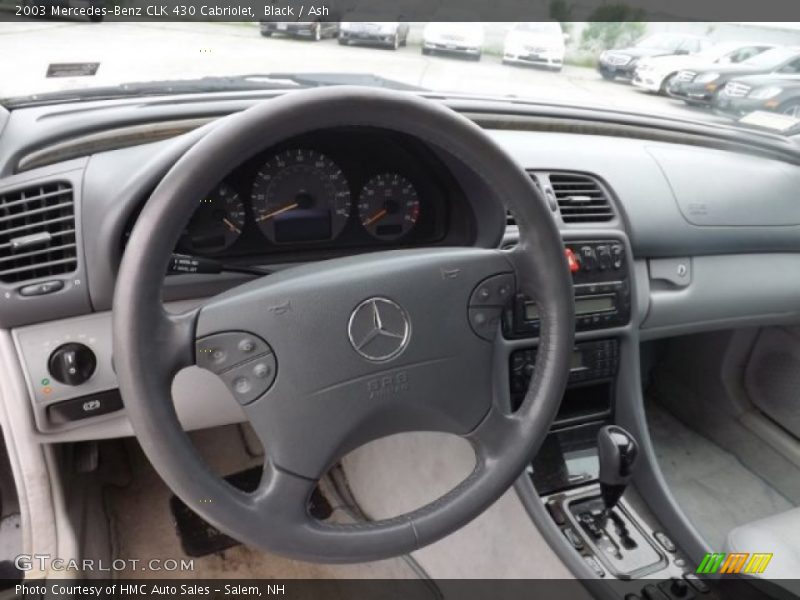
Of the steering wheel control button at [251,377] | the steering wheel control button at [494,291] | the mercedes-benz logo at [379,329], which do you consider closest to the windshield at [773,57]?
the steering wheel control button at [494,291]

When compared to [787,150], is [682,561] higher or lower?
lower

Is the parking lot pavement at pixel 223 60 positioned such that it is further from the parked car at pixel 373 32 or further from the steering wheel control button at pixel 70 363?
the steering wheel control button at pixel 70 363

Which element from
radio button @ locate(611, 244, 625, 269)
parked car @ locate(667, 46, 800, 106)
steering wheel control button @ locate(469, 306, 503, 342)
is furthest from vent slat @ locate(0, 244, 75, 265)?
parked car @ locate(667, 46, 800, 106)

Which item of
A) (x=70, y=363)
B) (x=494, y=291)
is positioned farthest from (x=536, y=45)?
(x=70, y=363)

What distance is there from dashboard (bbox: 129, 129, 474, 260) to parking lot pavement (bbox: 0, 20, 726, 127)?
350 millimetres

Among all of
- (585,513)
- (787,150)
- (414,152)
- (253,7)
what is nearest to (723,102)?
(787,150)

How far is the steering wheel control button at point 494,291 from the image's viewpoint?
1229 millimetres

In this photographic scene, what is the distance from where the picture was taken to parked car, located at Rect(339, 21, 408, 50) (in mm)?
1688

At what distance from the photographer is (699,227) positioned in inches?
79.7

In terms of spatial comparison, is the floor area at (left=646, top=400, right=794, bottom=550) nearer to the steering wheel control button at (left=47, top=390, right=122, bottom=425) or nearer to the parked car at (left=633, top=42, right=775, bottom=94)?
the parked car at (left=633, top=42, right=775, bottom=94)

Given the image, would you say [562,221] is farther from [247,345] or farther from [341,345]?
[247,345]

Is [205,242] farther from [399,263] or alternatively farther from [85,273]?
[399,263]

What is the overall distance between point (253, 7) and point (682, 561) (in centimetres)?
158

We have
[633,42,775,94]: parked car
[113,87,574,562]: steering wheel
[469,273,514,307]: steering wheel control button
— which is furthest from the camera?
[633,42,775,94]: parked car
